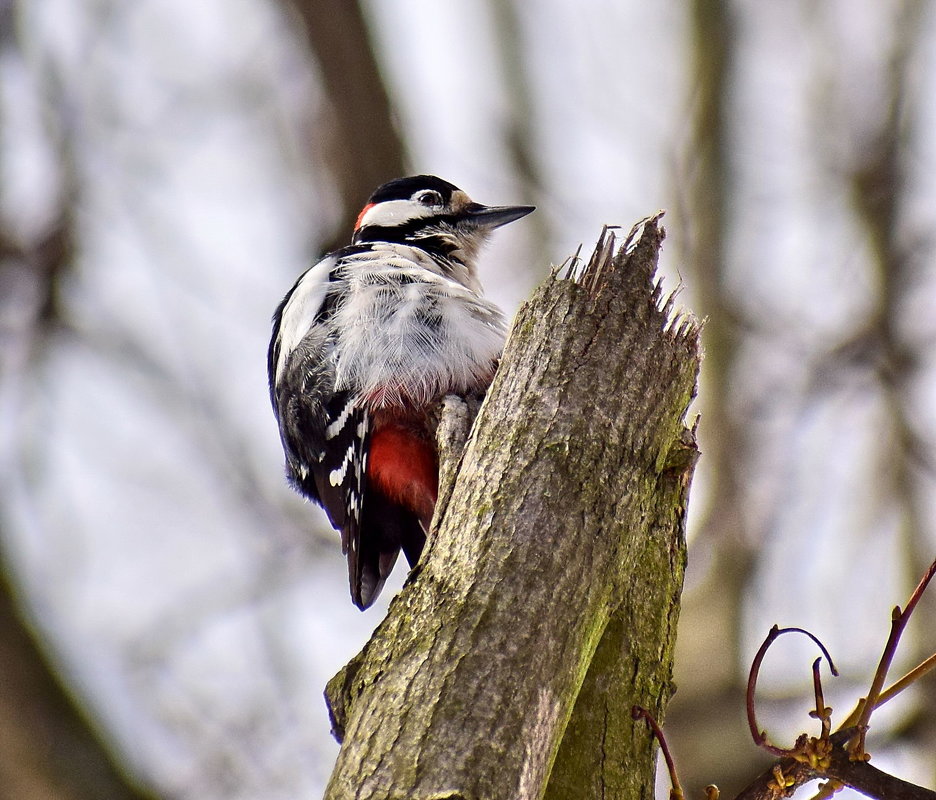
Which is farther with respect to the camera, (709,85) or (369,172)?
(709,85)

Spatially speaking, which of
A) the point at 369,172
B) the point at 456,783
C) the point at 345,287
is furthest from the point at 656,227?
the point at 369,172

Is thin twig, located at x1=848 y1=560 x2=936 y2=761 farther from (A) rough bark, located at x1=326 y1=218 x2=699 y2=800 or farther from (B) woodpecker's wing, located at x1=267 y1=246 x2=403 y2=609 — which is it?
(B) woodpecker's wing, located at x1=267 y1=246 x2=403 y2=609

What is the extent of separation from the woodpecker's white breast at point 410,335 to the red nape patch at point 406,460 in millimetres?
86

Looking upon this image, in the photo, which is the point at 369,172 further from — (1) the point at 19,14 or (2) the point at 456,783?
(2) the point at 456,783

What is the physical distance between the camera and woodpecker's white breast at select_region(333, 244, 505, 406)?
2732mm

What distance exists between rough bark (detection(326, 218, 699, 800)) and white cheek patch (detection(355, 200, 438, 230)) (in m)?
2.00

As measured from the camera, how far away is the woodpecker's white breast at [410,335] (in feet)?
8.96

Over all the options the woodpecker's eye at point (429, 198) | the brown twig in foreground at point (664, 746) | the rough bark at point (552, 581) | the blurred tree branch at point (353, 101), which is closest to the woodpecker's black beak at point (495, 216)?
the woodpecker's eye at point (429, 198)

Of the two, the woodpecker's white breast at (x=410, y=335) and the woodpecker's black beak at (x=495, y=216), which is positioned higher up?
the woodpecker's black beak at (x=495, y=216)

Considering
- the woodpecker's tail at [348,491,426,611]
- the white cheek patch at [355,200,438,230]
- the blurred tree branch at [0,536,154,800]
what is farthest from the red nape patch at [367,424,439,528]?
the white cheek patch at [355,200,438,230]

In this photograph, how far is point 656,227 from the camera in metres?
2.04

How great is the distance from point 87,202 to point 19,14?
38.3 inches

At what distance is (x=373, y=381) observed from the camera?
278 centimetres

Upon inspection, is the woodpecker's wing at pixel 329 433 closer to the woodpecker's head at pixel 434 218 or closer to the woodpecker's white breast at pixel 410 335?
Answer: the woodpecker's white breast at pixel 410 335
